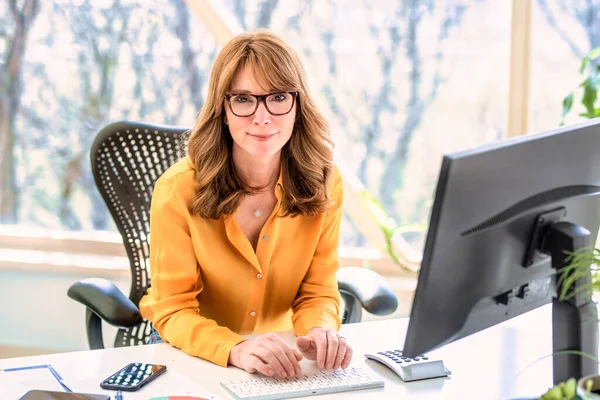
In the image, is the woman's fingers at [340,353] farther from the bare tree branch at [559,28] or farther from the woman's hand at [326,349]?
the bare tree branch at [559,28]

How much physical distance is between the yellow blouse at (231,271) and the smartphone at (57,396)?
0.28 metres

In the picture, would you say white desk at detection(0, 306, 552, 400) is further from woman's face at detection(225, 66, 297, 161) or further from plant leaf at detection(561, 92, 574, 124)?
plant leaf at detection(561, 92, 574, 124)

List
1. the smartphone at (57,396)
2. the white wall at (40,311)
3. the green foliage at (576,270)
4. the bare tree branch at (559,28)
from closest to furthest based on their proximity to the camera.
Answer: the green foliage at (576,270), the smartphone at (57,396), the bare tree branch at (559,28), the white wall at (40,311)

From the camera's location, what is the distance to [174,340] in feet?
5.38

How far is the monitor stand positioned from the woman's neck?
0.77 m

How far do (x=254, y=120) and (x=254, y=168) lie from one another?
18 centimetres

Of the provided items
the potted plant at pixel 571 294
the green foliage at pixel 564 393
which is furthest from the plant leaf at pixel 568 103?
the green foliage at pixel 564 393

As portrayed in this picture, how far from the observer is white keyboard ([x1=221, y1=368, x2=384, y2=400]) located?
1.40 metres

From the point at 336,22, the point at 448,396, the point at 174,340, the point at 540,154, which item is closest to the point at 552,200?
the point at 540,154

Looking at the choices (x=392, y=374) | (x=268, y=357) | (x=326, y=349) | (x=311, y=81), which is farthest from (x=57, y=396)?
(x=311, y=81)

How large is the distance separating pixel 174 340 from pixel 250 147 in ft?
1.47

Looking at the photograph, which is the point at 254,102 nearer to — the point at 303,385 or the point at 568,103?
the point at 303,385

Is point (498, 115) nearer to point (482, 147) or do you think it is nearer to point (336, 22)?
point (336, 22)

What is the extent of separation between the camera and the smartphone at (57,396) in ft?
4.41
